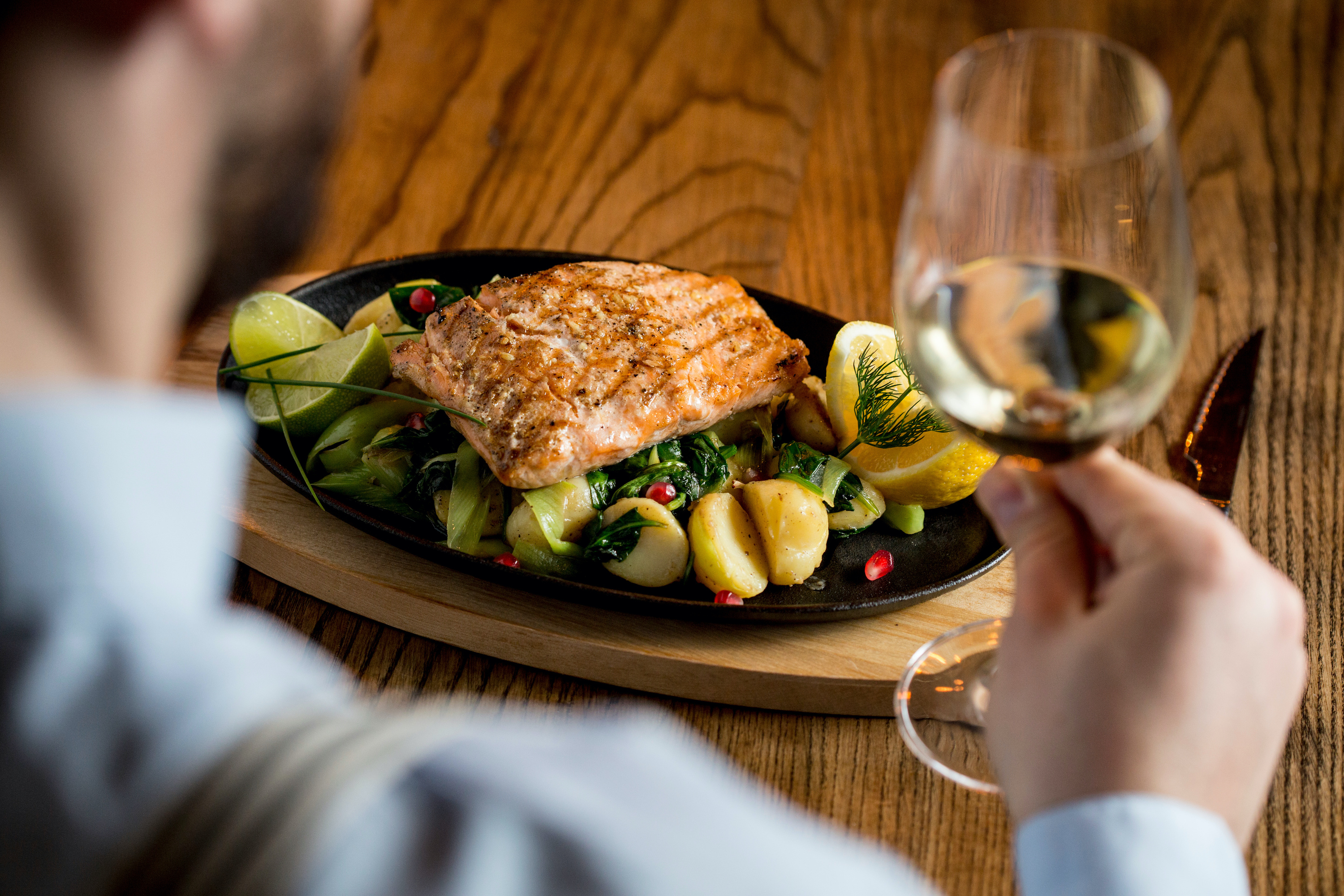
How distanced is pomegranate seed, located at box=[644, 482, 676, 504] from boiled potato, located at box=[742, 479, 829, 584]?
0.17m

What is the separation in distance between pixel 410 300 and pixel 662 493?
0.82m

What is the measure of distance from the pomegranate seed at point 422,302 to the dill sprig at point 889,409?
0.99 meters

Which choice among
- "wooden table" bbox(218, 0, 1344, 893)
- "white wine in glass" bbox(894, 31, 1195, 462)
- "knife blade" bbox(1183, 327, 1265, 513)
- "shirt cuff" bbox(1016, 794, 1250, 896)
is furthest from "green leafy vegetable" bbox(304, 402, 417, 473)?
"knife blade" bbox(1183, 327, 1265, 513)

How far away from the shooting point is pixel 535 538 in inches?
84.3

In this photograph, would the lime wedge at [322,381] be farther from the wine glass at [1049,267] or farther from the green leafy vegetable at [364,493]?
the wine glass at [1049,267]

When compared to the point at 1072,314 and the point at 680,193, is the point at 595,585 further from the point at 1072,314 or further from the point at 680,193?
the point at 680,193

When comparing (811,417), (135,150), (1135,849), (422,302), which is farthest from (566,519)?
(135,150)

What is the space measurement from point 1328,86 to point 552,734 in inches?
164

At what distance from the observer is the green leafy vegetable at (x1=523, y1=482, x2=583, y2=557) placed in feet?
6.95

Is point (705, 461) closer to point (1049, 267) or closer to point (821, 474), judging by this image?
point (821, 474)

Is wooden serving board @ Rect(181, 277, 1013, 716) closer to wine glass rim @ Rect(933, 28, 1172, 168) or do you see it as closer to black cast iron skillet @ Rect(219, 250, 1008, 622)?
black cast iron skillet @ Rect(219, 250, 1008, 622)

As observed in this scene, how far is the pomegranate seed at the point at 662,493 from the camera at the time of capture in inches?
87.7

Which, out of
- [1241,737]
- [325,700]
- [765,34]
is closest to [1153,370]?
[1241,737]

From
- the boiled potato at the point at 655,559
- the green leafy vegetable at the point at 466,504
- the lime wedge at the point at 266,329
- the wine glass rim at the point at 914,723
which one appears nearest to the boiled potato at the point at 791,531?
the boiled potato at the point at 655,559
